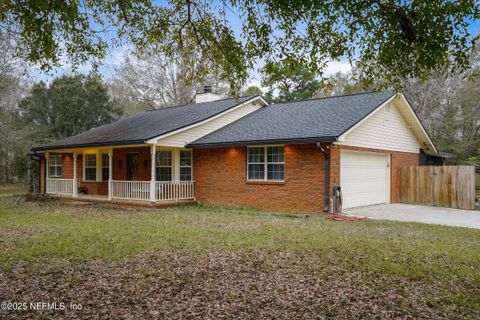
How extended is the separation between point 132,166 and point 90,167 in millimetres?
3208

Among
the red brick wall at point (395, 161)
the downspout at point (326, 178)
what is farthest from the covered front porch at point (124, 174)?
the red brick wall at point (395, 161)

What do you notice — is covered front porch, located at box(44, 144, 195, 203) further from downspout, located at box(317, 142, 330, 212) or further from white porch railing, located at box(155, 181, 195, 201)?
downspout, located at box(317, 142, 330, 212)

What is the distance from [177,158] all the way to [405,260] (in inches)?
469

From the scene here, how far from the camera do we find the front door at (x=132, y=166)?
18.8 meters

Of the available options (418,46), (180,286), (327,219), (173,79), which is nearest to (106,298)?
(180,286)

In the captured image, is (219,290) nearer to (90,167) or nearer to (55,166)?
(90,167)

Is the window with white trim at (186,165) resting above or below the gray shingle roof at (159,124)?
below

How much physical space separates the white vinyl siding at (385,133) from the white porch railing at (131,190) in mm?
8100

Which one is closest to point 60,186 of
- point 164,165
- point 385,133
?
point 164,165

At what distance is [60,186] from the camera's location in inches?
799

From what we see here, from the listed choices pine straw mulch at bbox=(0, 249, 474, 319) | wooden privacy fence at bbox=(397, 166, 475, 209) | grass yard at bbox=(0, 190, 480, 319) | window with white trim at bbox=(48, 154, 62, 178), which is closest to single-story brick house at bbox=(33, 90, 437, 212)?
wooden privacy fence at bbox=(397, 166, 475, 209)

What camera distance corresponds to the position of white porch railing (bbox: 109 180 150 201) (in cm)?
1639

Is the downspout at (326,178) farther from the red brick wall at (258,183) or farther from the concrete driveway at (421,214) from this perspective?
the concrete driveway at (421,214)

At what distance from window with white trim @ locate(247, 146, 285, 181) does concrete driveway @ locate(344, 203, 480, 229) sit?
9.37 ft
